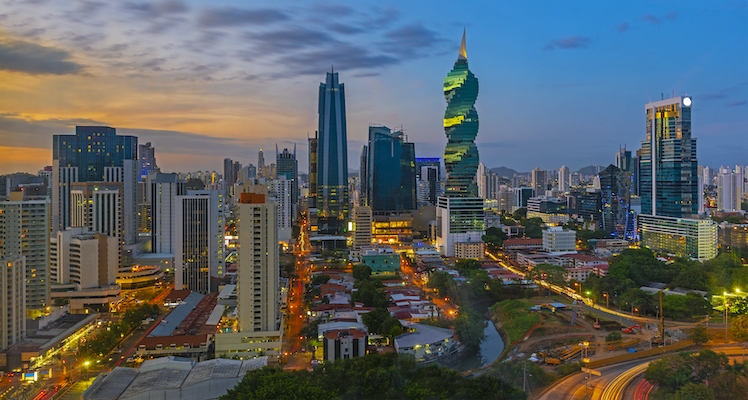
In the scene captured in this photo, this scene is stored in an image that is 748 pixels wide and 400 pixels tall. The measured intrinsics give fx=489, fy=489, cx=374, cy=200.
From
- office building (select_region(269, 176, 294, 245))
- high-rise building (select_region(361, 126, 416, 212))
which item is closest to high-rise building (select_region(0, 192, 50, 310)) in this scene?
office building (select_region(269, 176, 294, 245))

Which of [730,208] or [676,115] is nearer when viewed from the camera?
[676,115]

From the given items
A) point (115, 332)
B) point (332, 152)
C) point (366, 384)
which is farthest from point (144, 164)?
point (332, 152)

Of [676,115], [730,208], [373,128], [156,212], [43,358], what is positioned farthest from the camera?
[373,128]

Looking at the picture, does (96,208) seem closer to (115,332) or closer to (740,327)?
(115,332)

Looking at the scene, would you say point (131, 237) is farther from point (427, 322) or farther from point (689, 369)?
point (689, 369)

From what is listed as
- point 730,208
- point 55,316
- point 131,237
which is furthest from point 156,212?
point 730,208

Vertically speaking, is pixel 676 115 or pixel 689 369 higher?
pixel 676 115

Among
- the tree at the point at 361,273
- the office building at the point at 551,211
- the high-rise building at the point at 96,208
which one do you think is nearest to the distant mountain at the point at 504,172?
the office building at the point at 551,211
